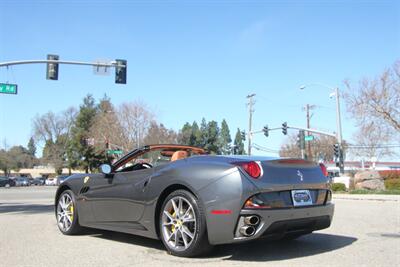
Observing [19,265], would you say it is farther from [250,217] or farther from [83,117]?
[83,117]

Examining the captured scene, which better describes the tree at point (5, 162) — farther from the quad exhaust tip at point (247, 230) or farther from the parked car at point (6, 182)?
the quad exhaust tip at point (247, 230)

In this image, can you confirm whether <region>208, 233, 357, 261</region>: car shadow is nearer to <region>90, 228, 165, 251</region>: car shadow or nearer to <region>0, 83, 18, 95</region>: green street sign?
<region>90, 228, 165, 251</region>: car shadow

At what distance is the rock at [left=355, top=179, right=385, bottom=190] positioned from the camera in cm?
3075

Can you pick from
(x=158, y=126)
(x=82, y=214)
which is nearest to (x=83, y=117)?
(x=158, y=126)

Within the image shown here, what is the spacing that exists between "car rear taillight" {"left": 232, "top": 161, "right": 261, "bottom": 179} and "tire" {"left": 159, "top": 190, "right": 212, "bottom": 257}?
647mm

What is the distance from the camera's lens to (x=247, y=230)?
507 centimetres

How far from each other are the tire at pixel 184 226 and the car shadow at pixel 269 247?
204 mm

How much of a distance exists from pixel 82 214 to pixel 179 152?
6.12 ft

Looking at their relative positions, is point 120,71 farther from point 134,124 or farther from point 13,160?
point 13,160

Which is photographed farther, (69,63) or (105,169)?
(69,63)

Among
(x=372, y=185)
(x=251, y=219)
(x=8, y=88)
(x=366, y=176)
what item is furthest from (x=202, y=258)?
(x=366, y=176)

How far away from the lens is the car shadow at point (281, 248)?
5.48 meters

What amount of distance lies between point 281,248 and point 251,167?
4.63 ft

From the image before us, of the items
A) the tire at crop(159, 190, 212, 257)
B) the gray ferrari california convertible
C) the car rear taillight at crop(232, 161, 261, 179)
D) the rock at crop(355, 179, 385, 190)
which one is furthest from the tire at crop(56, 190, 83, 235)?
the rock at crop(355, 179, 385, 190)
